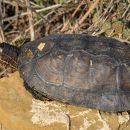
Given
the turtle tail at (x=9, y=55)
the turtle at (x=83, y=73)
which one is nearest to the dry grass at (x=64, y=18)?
the turtle tail at (x=9, y=55)

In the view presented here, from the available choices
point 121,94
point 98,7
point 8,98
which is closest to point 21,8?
point 98,7

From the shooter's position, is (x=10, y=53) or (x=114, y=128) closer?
(x=114, y=128)

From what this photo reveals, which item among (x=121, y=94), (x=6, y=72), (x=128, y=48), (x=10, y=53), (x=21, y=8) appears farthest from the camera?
(x=21, y=8)

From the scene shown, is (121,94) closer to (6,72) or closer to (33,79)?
(33,79)

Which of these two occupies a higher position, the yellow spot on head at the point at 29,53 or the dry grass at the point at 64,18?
the yellow spot on head at the point at 29,53

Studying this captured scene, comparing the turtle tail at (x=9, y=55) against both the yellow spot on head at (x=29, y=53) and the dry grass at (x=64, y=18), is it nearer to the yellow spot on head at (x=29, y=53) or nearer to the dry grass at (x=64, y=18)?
the yellow spot on head at (x=29, y=53)

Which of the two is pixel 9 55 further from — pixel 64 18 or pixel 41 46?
pixel 64 18
